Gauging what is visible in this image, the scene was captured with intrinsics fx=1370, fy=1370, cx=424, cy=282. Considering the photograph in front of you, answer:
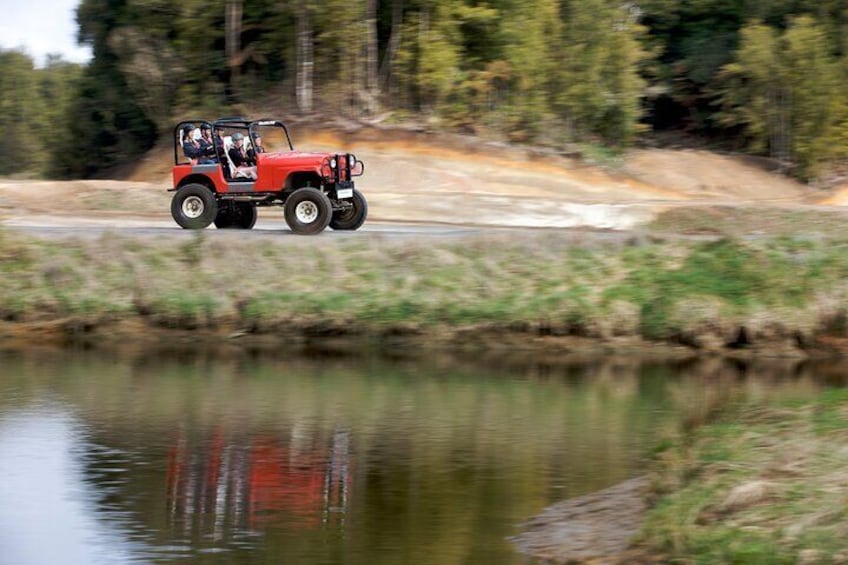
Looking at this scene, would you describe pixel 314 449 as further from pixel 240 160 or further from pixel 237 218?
pixel 237 218

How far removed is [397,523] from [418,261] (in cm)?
1078

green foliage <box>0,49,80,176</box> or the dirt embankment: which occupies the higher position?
green foliage <box>0,49,80,176</box>

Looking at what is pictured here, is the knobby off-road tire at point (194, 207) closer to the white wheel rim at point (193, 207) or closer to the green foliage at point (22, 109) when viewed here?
the white wheel rim at point (193, 207)

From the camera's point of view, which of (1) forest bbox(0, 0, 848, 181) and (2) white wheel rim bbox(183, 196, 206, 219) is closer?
(2) white wheel rim bbox(183, 196, 206, 219)

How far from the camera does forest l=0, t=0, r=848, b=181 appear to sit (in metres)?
41.8

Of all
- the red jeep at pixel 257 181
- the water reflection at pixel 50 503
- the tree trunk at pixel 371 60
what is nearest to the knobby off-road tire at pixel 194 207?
the red jeep at pixel 257 181

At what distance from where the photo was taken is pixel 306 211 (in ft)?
79.3

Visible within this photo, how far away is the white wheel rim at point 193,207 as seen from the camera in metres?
25.1

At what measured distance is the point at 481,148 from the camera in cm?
4088

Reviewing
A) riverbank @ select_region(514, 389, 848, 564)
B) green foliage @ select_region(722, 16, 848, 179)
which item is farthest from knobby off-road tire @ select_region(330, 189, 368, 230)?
green foliage @ select_region(722, 16, 848, 179)

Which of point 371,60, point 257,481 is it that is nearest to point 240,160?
point 257,481

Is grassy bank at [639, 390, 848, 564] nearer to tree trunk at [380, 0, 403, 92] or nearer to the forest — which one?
the forest

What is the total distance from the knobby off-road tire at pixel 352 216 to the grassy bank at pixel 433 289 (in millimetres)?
4331

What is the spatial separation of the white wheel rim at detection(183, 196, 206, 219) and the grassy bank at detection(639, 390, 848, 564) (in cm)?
1585
